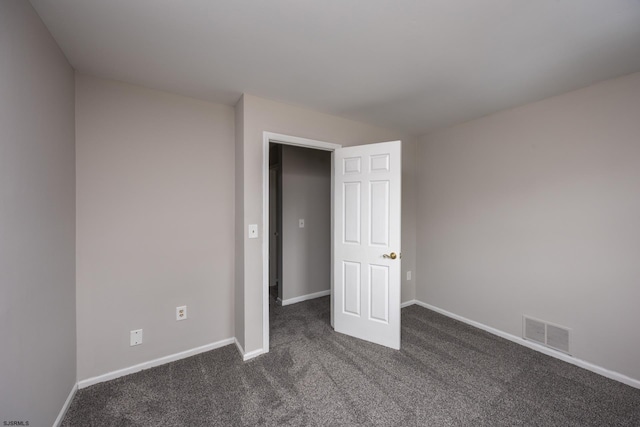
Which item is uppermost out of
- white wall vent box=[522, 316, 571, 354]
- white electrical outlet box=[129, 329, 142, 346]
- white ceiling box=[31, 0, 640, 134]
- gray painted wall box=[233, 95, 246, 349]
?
white ceiling box=[31, 0, 640, 134]

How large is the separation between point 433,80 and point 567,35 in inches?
29.9

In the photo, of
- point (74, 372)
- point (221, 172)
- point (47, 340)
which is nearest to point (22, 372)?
point (47, 340)

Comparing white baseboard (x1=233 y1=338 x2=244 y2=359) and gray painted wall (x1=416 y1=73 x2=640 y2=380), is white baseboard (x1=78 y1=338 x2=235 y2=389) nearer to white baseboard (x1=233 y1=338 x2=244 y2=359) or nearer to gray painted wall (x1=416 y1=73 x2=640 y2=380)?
white baseboard (x1=233 y1=338 x2=244 y2=359)

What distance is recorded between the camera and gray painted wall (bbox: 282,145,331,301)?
354 cm

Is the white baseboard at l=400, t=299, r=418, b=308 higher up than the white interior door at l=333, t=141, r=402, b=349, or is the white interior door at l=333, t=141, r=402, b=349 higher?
the white interior door at l=333, t=141, r=402, b=349

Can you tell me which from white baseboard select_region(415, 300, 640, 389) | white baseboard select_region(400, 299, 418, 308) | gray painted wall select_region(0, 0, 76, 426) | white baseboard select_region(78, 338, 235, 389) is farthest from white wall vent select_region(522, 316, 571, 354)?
gray painted wall select_region(0, 0, 76, 426)

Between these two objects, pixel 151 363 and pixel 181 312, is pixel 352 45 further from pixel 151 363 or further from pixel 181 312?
pixel 151 363

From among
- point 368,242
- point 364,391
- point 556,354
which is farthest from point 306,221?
point 556,354

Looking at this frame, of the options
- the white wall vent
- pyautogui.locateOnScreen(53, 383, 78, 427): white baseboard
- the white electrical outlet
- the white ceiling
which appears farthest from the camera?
the white wall vent

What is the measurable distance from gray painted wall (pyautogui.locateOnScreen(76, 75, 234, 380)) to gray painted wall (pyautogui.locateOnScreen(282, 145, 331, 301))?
45.7 inches

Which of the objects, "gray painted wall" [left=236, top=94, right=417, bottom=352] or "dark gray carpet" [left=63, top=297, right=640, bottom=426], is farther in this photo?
"gray painted wall" [left=236, top=94, right=417, bottom=352]

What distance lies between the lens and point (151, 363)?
207 centimetres

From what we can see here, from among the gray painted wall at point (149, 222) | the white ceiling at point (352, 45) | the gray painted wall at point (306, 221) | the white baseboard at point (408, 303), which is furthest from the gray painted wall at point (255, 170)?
the white baseboard at point (408, 303)

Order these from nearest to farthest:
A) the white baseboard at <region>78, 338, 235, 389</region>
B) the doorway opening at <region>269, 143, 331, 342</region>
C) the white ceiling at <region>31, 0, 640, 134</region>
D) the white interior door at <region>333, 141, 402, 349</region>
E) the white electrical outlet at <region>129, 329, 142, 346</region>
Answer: the white ceiling at <region>31, 0, 640, 134</region>, the white baseboard at <region>78, 338, 235, 389</region>, the white electrical outlet at <region>129, 329, 142, 346</region>, the white interior door at <region>333, 141, 402, 349</region>, the doorway opening at <region>269, 143, 331, 342</region>
